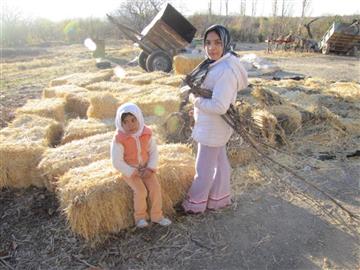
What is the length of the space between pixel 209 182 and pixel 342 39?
841 inches

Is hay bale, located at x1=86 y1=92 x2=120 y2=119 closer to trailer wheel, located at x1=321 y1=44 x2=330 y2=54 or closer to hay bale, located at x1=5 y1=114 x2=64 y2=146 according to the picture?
hay bale, located at x1=5 y1=114 x2=64 y2=146

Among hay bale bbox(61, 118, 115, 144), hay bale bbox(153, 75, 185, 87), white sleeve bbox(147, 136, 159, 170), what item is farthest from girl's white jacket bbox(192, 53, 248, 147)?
hay bale bbox(153, 75, 185, 87)

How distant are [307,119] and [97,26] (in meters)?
Answer: 39.2

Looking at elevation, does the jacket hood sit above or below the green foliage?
above

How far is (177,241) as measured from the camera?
12.1 ft

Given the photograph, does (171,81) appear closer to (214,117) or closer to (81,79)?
(81,79)

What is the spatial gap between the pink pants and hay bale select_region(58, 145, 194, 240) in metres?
0.20

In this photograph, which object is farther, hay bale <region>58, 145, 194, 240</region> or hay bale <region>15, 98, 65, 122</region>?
hay bale <region>15, 98, 65, 122</region>

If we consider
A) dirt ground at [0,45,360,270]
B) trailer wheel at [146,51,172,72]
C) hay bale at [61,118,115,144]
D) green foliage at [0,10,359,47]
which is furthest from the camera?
green foliage at [0,10,359,47]

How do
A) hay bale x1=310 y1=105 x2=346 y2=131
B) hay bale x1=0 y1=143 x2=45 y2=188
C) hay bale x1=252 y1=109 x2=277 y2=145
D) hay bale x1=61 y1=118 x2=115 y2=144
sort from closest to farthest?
hay bale x1=0 y1=143 x2=45 y2=188
hay bale x1=61 y1=118 x2=115 y2=144
hay bale x1=252 y1=109 x2=277 y2=145
hay bale x1=310 y1=105 x2=346 y2=131

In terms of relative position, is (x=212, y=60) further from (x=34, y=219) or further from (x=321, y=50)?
(x=321, y=50)

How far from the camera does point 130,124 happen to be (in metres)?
3.64

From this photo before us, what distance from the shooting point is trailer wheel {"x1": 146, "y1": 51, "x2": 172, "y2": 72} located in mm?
12984

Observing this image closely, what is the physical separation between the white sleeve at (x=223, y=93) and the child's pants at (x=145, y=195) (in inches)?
36.7
